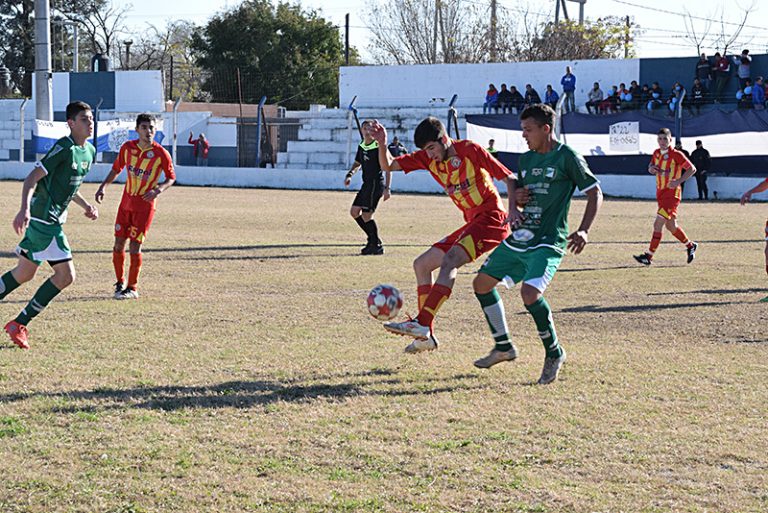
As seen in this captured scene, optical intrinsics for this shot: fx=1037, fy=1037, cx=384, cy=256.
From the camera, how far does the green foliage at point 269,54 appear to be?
194ft

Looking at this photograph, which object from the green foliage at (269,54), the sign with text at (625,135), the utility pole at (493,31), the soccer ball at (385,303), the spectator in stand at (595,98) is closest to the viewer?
the soccer ball at (385,303)

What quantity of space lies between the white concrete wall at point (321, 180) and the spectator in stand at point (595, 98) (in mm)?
4155


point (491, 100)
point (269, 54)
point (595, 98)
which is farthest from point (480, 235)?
point (269, 54)

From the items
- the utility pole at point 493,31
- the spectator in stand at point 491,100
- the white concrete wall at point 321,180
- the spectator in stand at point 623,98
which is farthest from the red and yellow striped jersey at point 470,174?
the utility pole at point 493,31

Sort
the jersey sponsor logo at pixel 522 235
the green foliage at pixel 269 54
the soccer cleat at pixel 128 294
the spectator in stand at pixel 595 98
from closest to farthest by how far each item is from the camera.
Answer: the jersey sponsor logo at pixel 522 235 → the soccer cleat at pixel 128 294 → the spectator in stand at pixel 595 98 → the green foliage at pixel 269 54

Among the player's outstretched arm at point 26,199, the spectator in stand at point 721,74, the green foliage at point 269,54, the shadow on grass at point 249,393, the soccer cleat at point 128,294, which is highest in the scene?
the green foliage at point 269,54

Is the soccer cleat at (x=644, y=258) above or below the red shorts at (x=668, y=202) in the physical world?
below

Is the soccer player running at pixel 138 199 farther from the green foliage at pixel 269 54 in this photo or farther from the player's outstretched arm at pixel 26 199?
the green foliage at pixel 269 54

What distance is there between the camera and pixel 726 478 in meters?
4.77

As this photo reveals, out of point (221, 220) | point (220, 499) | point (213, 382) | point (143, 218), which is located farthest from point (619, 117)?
point (220, 499)

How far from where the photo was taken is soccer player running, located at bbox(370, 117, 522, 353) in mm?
7316

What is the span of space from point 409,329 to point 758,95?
26590 millimetres

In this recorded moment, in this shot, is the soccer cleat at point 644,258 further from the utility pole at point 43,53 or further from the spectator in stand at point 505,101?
the utility pole at point 43,53

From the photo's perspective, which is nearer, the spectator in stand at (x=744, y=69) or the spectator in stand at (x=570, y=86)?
the spectator in stand at (x=744, y=69)
